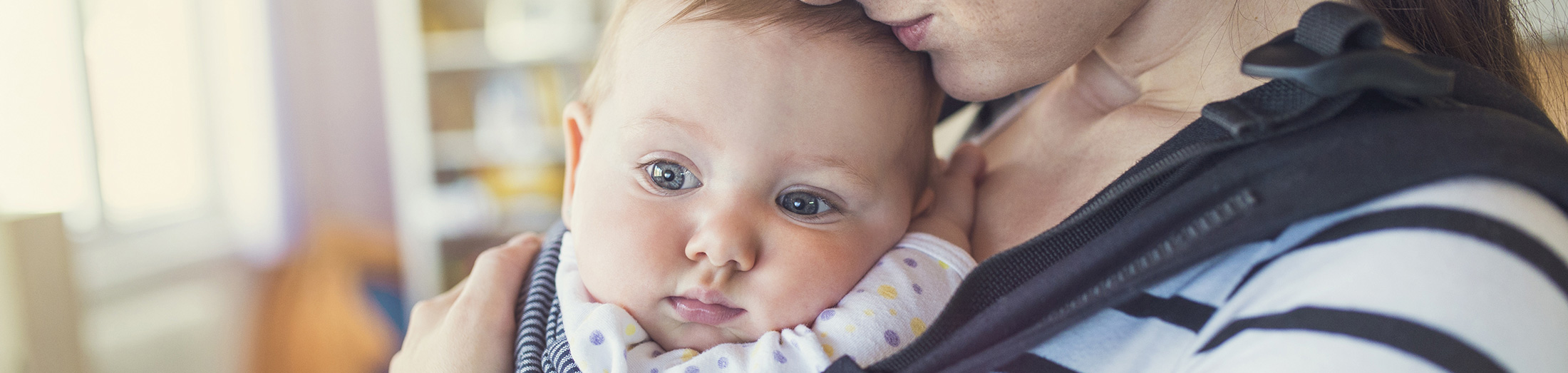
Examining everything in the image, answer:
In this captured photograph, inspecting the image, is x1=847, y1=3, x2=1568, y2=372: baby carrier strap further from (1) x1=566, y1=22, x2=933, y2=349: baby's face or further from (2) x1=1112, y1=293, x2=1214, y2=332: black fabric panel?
(1) x1=566, y1=22, x2=933, y2=349: baby's face

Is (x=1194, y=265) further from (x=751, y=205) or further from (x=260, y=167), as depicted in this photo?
(x=260, y=167)

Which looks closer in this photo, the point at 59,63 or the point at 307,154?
the point at 59,63

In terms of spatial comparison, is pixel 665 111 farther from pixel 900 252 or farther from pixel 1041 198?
pixel 1041 198

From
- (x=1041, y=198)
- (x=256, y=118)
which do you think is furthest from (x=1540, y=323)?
(x=256, y=118)

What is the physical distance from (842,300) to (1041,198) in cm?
31

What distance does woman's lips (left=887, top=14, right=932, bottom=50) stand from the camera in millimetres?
905

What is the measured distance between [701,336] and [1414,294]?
0.60 meters

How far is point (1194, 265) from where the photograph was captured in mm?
631

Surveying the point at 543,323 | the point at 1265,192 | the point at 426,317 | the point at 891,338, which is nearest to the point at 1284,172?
the point at 1265,192

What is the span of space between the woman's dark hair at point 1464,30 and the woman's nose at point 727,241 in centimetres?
66

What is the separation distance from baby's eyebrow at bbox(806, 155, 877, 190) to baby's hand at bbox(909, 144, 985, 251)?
113 mm

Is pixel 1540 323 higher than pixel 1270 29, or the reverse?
pixel 1270 29

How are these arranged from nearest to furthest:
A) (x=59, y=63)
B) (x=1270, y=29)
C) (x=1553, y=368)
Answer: (x=1553, y=368) < (x=1270, y=29) < (x=59, y=63)

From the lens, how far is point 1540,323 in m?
0.50
